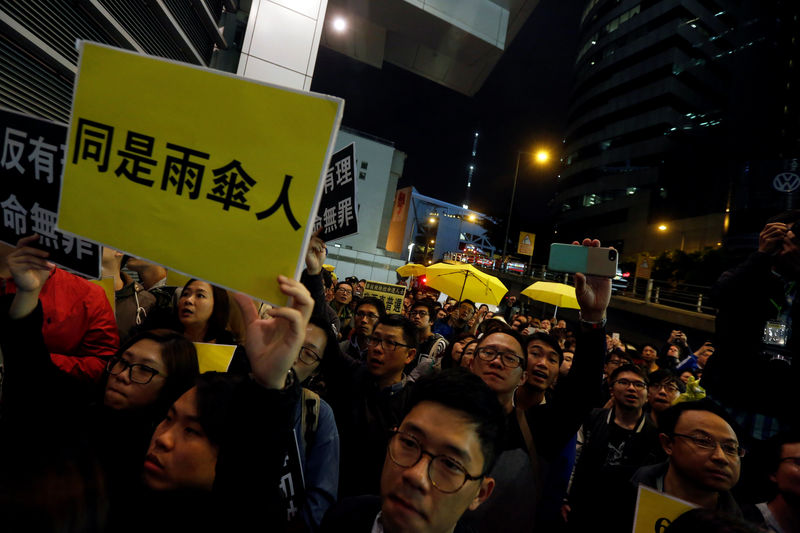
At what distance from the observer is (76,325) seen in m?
2.50

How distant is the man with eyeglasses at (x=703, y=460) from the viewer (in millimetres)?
2203

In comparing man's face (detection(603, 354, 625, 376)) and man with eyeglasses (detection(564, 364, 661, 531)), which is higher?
man's face (detection(603, 354, 625, 376))

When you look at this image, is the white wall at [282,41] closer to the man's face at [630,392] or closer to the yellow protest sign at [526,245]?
the man's face at [630,392]

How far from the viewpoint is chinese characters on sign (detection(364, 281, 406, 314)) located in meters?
8.60

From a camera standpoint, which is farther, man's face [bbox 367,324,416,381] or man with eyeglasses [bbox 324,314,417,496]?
man's face [bbox 367,324,416,381]

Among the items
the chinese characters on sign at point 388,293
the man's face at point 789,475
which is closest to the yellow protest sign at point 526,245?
the chinese characters on sign at point 388,293

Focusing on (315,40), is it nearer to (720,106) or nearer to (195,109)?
(195,109)

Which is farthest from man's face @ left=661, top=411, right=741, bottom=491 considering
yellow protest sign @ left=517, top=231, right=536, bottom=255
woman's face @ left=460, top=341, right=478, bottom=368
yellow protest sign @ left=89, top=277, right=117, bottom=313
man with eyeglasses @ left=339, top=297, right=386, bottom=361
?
yellow protest sign @ left=517, top=231, right=536, bottom=255

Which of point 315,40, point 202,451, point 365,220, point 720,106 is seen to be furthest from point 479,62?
point 720,106

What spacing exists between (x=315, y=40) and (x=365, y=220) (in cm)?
2247

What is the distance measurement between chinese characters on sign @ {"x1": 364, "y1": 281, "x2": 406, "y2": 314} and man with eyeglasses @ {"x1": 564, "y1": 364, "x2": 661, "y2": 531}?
545 centimetres

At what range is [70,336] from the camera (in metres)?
2.46

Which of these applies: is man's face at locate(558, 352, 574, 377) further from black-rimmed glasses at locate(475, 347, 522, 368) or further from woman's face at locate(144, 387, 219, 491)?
woman's face at locate(144, 387, 219, 491)

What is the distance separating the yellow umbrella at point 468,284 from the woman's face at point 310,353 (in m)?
6.88
